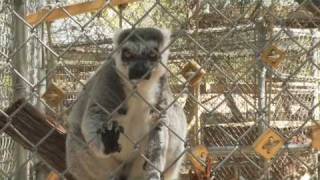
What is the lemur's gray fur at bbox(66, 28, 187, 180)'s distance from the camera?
14.0 feet

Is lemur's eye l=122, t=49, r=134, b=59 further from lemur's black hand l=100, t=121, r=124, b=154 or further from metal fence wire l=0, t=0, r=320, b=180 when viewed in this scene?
metal fence wire l=0, t=0, r=320, b=180

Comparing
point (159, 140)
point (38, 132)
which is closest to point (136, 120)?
point (159, 140)

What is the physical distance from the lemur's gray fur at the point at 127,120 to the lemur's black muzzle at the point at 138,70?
3.0 inches

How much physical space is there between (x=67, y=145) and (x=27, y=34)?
3.11 feet

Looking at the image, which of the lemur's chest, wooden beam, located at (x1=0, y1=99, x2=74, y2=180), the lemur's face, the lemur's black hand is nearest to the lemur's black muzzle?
the lemur's face

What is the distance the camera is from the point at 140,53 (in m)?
4.00

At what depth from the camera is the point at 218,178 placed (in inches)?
340

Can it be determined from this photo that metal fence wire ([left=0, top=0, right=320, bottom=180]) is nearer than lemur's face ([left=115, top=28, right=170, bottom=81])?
No

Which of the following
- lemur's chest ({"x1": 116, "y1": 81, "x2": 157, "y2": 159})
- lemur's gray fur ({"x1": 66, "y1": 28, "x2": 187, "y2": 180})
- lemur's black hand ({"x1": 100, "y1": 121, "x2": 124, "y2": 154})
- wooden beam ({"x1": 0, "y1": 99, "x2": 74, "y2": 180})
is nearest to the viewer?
lemur's black hand ({"x1": 100, "y1": 121, "x2": 124, "y2": 154})

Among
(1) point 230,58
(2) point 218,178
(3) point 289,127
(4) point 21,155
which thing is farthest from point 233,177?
(4) point 21,155

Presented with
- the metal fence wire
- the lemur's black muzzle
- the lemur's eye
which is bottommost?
the metal fence wire

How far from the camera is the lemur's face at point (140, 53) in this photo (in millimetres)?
3941

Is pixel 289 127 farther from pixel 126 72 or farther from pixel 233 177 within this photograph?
pixel 126 72

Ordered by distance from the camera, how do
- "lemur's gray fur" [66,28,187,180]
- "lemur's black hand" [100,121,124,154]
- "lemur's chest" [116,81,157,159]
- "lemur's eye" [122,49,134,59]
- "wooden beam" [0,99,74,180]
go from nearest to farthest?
"lemur's black hand" [100,121,124,154] < "lemur's eye" [122,49,134,59] < "lemur's gray fur" [66,28,187,180] < "wooden beam" [0,99,74,180] < "lemur's chest" [116,81,157,159]
